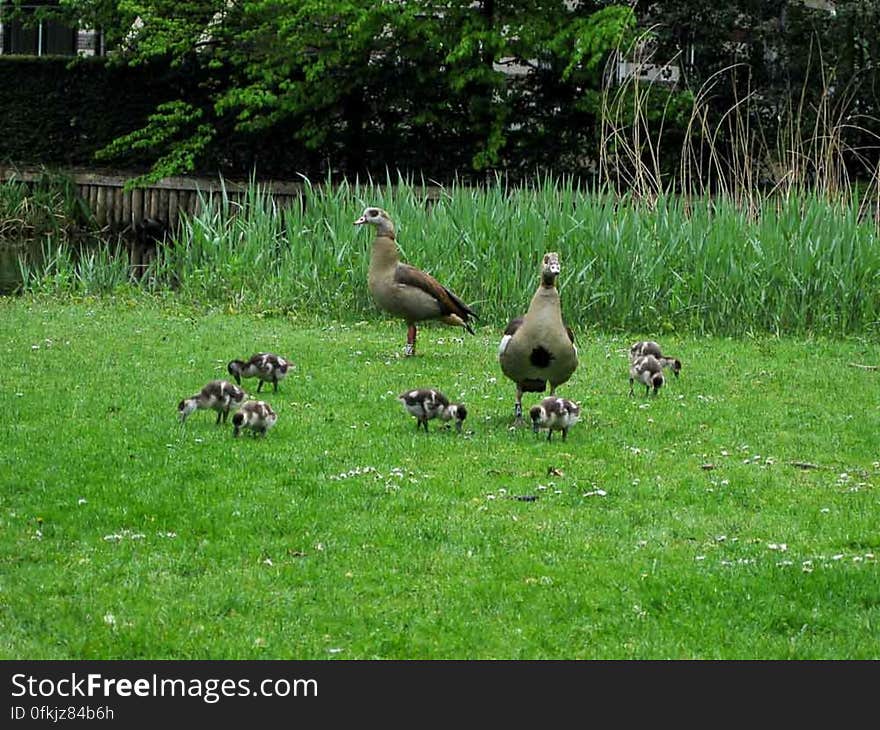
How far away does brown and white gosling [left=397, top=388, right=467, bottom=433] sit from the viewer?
1070 centimetres

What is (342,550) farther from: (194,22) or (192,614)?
(194,22)

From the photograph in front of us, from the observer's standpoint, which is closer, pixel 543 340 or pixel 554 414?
pixel 554 414

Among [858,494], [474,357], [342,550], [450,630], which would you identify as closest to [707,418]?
[858,494]

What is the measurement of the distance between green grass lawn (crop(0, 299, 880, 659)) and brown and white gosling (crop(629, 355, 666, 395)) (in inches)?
9.0

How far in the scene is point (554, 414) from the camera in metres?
10.4

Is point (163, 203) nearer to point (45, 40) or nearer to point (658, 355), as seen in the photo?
point (45, 40)

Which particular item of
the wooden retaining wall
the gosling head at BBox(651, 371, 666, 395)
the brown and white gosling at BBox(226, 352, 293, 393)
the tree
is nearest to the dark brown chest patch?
the gosling head at BBox(651, 371, 666, 395)

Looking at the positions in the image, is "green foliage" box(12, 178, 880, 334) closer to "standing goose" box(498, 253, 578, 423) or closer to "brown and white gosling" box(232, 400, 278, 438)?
"standing goose" box(498, 253, 578, 423)

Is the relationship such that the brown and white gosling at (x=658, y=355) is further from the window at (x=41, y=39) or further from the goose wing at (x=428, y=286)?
the window at (x=41, y=39)

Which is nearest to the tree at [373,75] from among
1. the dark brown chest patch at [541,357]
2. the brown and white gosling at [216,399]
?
the dark brown chest patch at [541,357]

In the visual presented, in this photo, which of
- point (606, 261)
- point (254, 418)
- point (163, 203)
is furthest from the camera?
point (163, 203)

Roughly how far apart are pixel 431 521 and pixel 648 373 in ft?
15.1

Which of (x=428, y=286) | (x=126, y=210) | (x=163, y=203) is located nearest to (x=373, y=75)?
(x=163, y=203)

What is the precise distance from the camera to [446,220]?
709 inches
